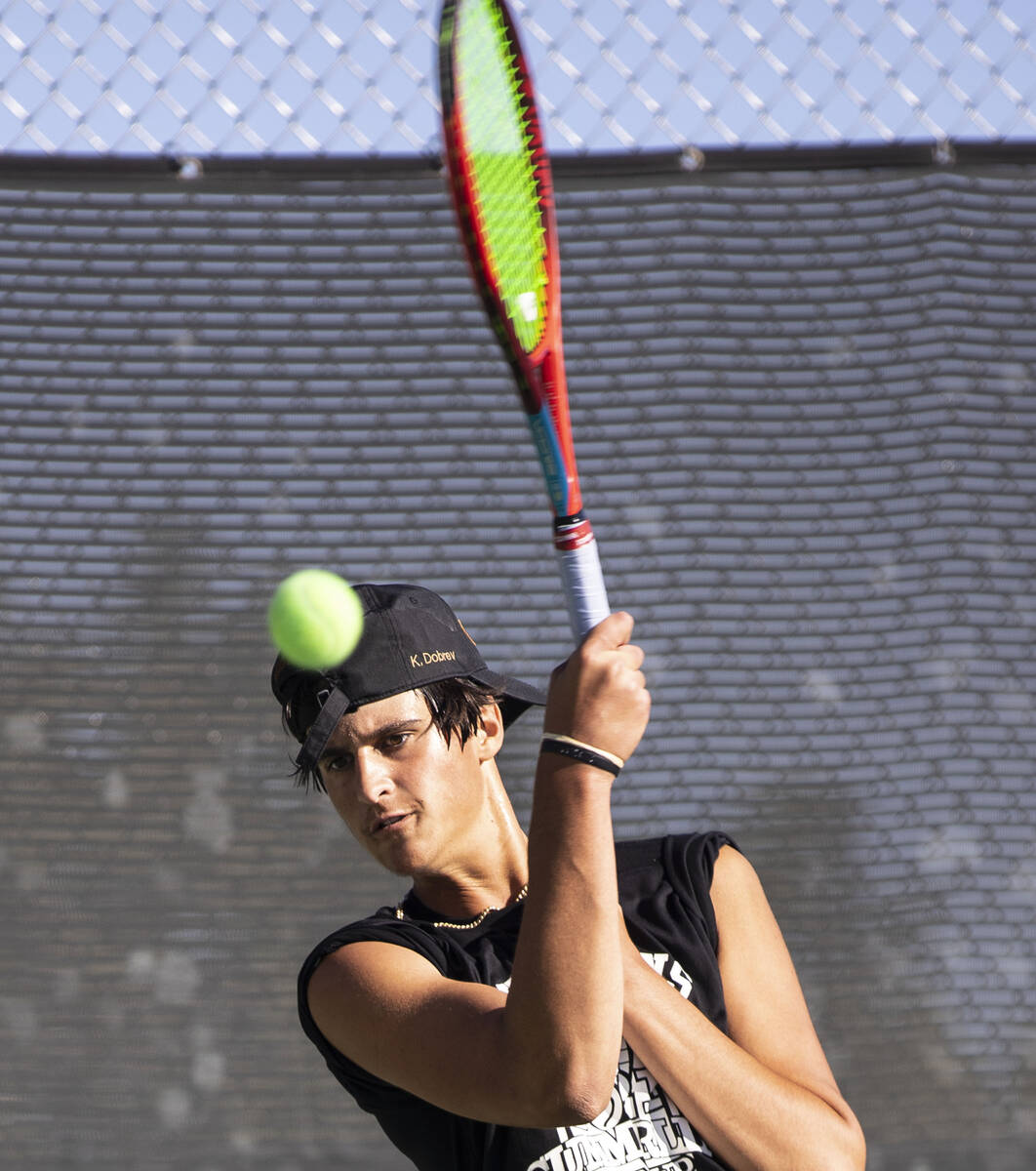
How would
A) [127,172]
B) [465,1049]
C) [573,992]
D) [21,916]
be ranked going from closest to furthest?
[573,992] → [465,1049] → [21,916] → [127,172]

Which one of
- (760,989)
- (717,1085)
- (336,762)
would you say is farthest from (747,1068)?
(336,762)

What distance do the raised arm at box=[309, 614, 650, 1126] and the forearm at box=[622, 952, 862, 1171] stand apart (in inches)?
7.1

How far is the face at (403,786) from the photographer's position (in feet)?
5.45

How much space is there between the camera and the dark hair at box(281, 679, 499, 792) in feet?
5.75

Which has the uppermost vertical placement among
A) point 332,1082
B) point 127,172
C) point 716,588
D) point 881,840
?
point 127,172

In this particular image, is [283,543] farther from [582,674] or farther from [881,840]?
[582,674]

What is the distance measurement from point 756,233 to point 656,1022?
253cm

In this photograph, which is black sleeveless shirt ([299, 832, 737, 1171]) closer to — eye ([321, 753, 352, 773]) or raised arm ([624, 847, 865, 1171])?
raised arm ([624, 847, 865, 1171])

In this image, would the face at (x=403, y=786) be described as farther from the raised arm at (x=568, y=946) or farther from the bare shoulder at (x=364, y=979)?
the raised arm at (x=568, y=946)

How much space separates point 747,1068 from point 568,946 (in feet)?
1.27

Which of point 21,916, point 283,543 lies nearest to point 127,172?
point 283,543

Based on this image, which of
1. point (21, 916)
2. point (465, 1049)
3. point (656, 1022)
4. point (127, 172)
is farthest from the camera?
point (127, 172)

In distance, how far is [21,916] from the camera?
3.29 meters

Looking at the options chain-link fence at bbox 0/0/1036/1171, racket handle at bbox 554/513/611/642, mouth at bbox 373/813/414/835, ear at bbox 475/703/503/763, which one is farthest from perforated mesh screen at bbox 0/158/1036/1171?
racket handle at bbox 554/513/611/642
